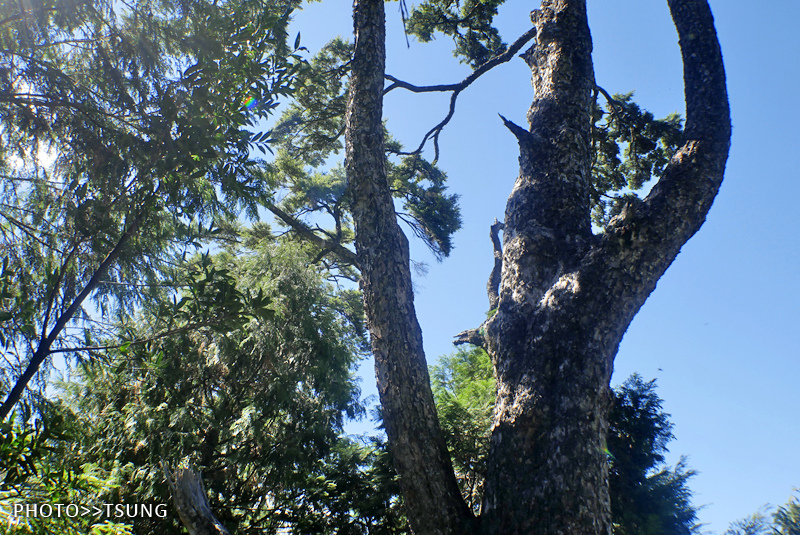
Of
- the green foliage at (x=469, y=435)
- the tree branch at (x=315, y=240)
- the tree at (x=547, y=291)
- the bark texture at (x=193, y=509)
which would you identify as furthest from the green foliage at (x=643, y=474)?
the tree branch at (x=315, y=240)

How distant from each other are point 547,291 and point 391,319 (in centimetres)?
108

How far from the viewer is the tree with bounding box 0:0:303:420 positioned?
9.18 feet

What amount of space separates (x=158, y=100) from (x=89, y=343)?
1620 millimetres

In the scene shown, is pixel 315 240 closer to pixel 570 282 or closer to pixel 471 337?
pixel 471 337

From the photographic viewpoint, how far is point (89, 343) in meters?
2.63

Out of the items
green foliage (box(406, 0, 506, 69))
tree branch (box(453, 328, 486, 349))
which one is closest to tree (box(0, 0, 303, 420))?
tree branch (box(453, 328, 486, 349))

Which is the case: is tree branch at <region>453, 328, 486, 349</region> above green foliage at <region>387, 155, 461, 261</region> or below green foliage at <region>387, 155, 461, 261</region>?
below

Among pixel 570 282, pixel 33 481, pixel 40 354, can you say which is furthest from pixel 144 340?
pixel 570 282

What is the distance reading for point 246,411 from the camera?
18.5 feet

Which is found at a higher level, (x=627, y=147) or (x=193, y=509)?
(x=627, y=147)

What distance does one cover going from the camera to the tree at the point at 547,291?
8.20ft

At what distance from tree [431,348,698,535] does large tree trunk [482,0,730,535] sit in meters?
1.56

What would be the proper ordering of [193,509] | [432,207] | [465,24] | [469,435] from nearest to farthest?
1. [193,509]
2. [469,435]
3. [465,24]
4. [432,207]

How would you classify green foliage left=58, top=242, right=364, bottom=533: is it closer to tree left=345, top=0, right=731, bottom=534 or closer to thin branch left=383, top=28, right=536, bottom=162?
tree left=345, top=0, right=731, bottom=534
